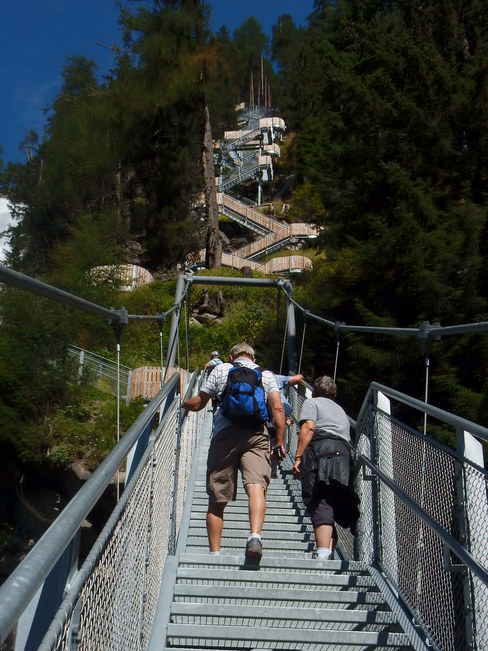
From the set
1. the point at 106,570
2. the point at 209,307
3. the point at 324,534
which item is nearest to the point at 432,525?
the point at 106,570

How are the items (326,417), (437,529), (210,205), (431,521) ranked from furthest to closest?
(210,205) < (326,417) < (431,521) < (437,529)

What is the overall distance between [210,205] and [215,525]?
22.6 metres

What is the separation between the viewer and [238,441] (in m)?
4.99

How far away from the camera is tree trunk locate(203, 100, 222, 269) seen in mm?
26859

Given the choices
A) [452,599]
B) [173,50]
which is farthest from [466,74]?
[452,599]

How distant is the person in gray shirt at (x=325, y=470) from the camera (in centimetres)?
496

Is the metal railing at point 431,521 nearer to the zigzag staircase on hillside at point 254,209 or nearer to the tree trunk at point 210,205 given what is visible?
the tree trunk at point 210,205

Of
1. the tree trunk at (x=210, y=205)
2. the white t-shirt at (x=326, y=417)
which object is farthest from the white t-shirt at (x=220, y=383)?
the tree trunk at (x=210, y=205)

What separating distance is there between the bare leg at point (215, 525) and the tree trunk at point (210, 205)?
73.3ft

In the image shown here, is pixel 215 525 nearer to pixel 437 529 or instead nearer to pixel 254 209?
pixel 437 529

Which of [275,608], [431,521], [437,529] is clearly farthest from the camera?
[275,608]

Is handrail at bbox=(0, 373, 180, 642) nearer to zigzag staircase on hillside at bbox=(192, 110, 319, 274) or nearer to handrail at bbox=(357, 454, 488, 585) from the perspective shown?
handrail at bbox=(357, 454, 488, 585)

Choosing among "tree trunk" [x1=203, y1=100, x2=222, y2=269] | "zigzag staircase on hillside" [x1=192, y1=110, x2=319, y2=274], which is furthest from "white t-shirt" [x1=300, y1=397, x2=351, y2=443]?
"zigzag staircase on hillside" [x1=192, y1=110, x2=319, y2=274]

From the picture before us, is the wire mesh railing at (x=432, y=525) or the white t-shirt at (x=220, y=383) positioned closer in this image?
the wire mesh railing at (x=432, y=525)
